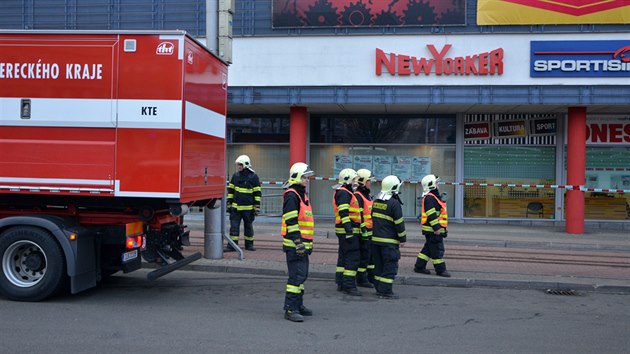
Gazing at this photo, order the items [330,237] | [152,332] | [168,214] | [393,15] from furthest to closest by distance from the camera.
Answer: [393,15]
[330,237]
[168,214]
[152,332]

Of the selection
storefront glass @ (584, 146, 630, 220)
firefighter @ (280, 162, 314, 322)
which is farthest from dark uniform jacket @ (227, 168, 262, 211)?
storefront glass @ (584, 146, 630, 220)

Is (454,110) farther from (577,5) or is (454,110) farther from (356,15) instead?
(577,5)

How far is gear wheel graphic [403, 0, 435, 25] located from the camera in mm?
15964

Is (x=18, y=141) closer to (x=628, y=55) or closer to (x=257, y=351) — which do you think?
(x=257, y=351)

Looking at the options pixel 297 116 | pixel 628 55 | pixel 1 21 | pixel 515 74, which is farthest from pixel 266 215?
pixel 628 55

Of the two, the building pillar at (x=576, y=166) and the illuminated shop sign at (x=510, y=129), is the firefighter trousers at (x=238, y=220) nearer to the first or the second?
the building pillar at (x=576, y=166)

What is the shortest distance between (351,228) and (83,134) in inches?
146

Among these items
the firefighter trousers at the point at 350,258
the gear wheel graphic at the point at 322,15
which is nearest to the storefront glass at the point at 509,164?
the gear wheel graphic at the point at 322,15

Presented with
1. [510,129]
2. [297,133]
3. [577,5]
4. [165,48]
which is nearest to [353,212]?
[165,48]

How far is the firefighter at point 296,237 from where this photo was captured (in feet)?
21.7

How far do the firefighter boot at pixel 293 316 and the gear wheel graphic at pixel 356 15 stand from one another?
11.1m

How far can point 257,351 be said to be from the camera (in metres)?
5.60

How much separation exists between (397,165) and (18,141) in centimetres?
1271

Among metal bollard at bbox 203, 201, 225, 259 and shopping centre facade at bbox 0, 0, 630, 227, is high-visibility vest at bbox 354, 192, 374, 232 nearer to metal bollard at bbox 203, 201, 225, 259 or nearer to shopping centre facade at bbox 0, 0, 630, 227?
metal bollard at bbox 203, 201, 225, 259
